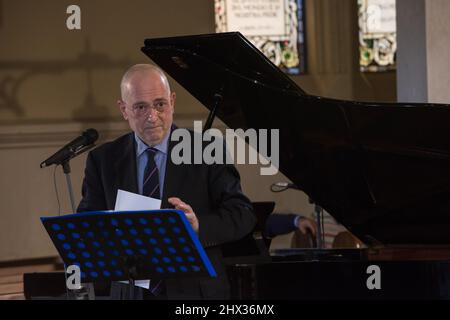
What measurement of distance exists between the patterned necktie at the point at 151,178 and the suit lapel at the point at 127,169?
4cm

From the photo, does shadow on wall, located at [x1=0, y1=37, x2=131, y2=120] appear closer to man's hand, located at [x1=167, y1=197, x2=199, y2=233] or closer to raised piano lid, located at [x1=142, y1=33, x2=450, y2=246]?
raised piano lid, located at [x1=142, y1=33, x2=450, y2=246]

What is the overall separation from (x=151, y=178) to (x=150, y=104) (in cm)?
25

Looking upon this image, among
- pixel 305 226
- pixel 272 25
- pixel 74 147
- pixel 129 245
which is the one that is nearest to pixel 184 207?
pixel 129 245

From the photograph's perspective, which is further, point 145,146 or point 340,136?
point 340,136

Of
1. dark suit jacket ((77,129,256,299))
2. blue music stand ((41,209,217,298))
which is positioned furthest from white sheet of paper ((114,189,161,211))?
blue music stand ((41,209,217,298))

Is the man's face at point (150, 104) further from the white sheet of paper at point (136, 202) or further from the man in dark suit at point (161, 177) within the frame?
the white sheet of paper at point (136, 202)

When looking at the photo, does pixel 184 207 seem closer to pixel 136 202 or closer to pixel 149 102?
pixel 136 202

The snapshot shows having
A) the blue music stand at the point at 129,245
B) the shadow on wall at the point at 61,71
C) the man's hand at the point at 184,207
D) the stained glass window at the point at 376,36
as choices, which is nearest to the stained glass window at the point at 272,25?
the stained glass window at the point at 376,36

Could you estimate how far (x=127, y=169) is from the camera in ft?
9.73

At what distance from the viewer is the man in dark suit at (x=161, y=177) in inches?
111

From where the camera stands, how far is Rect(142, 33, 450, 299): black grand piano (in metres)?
2.94

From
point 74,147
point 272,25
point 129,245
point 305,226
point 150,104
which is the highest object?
point 272,25
